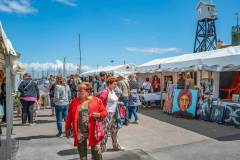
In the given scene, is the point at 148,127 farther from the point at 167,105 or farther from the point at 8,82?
the point at 8,82

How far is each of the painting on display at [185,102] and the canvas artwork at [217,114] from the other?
3.18 ft

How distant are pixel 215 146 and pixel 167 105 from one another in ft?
19.6

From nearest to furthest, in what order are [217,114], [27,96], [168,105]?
[27,96]
[217,114]
[168,105]

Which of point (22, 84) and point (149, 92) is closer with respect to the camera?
point (22, 84)

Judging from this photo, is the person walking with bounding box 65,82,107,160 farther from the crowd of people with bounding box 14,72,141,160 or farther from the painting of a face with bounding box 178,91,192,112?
the painting of a face with bounding box 178,91,192,112

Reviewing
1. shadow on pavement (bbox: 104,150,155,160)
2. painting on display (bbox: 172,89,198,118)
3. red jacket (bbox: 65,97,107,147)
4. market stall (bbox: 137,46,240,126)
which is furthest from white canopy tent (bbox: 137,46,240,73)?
red jacket (bbox: 65,97,107,147)

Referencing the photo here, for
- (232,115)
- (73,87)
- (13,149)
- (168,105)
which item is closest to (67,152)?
(13,149)

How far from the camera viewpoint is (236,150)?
6.50 metres

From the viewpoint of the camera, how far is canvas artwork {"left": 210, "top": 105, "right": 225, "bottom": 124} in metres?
9.83

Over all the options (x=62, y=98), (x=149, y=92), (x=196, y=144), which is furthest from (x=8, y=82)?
(x=149, y=92)

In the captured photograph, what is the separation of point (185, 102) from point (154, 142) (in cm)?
460

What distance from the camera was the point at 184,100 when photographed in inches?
460

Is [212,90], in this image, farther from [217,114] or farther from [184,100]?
[217,114]

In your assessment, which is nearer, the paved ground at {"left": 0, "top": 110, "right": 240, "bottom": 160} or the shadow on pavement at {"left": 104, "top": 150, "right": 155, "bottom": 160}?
the shadow on pavement at {"left": 104, "top": 150, "right": 155, "bottom": 160}
